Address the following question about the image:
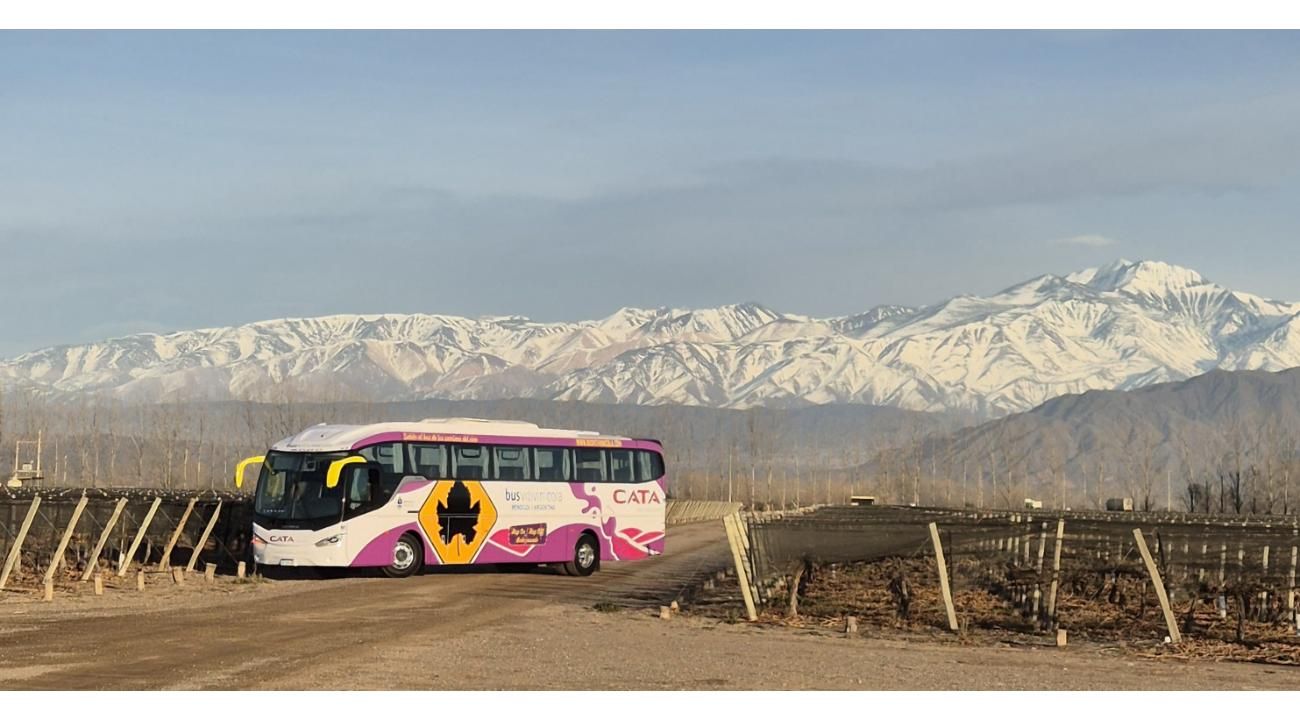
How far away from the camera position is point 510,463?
132 ft

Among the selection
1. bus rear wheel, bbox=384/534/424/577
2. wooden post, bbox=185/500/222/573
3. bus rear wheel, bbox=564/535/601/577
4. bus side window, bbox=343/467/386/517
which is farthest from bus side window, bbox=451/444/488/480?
wooden post, bbox=185/500/222/573

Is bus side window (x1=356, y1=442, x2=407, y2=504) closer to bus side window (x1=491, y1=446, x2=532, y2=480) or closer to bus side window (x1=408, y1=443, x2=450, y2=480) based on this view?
bus side window (x1=408, y1=443, x2=450, y2=480)

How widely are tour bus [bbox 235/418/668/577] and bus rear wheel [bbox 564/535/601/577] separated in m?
0.03

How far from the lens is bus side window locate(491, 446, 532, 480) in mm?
40000

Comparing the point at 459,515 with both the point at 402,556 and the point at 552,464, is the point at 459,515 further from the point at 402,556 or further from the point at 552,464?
the point at 552,464

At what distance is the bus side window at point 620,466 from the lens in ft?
140

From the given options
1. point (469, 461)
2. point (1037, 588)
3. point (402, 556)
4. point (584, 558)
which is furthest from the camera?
point (584, 558)

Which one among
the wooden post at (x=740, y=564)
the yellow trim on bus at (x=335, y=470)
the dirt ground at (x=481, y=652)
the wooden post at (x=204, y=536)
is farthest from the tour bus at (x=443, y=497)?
the wooden post at (x=740, y=564)

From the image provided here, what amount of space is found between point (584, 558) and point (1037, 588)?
1589cm

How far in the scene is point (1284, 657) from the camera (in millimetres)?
22766

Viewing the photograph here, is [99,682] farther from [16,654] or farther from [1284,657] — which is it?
[1284,657]

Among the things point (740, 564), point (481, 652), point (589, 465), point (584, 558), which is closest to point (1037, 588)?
point (740, 564)

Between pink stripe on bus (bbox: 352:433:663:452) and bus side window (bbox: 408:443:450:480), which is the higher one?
pink stripe on bus (bbox: 352:433:663:452)

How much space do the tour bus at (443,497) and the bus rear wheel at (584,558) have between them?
32mm
